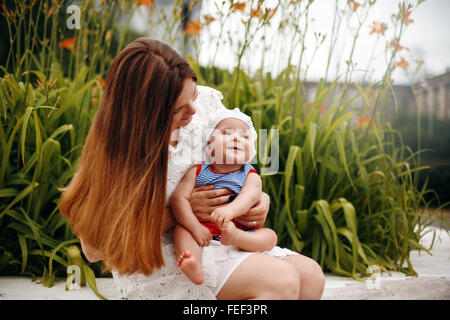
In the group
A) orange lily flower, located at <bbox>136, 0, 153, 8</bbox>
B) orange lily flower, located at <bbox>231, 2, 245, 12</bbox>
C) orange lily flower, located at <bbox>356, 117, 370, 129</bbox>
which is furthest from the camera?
orange lily flower, located at <bbox>356, 117, 370, 129</bbox>

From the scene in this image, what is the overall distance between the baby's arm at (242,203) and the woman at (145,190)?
→ 0.15ft

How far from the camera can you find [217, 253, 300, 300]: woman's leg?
108 centimetres

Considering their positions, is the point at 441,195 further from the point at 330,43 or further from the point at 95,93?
the point at 95,93

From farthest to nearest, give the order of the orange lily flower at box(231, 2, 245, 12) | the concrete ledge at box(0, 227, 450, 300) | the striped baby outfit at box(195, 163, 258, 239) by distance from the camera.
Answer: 1. the orange lily flower at box(231, 2, 245, 12)
2. the concrete ledge at box(0, 227, 450, 300)
3. the striped baby outfit at box(195, 163, 258, 239)

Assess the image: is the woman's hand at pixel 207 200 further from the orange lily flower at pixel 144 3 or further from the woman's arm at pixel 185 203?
the orange lily flower at pixel 144 3

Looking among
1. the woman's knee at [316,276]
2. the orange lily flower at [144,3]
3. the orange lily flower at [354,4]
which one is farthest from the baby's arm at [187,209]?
the orange lily flower at [144,3]

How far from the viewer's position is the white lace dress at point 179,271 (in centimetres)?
114

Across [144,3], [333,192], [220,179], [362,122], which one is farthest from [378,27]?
[220,179]

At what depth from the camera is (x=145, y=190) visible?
1.14 metres

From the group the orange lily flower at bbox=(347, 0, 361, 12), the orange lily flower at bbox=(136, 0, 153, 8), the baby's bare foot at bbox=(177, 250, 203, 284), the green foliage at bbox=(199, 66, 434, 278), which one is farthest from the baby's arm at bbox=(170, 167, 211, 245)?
the orange lily flower at bbox=(136, 0, 153, 8)

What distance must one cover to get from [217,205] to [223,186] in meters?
0.07

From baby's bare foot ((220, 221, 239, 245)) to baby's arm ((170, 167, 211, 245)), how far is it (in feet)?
0.25

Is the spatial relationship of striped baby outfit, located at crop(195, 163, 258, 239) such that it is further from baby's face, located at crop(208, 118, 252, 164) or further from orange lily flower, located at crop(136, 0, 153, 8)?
orange lily flower, located at crop(136, 0, 153, 8)

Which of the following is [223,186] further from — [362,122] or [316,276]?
[362,122]
